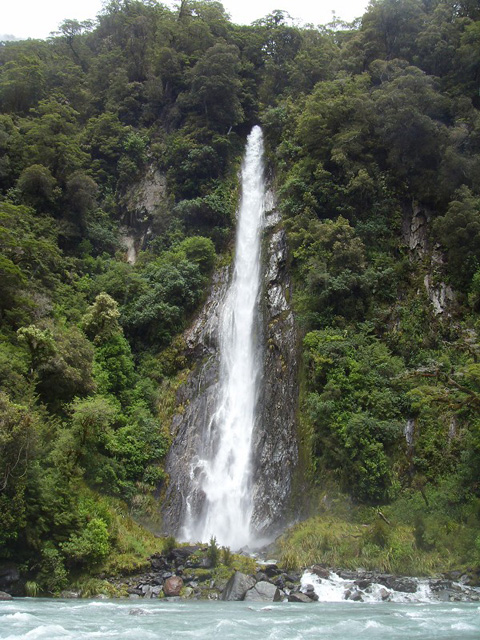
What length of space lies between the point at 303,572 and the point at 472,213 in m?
15.3

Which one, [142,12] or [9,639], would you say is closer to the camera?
[9,639]

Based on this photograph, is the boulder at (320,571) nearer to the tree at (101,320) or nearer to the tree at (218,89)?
the tree at (101,320)

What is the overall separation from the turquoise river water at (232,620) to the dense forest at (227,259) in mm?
2393

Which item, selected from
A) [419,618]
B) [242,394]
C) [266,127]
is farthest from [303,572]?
[266,127]

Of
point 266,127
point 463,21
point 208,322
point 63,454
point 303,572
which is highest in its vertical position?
point 463,21

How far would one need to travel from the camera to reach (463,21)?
91.1ft

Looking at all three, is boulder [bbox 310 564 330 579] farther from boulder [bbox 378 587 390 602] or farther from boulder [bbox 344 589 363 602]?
boulder [bbox 378 587 390 602]

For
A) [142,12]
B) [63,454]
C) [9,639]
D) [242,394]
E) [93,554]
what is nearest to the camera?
[9,639]

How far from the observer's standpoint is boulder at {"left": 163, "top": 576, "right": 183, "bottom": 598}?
42.0 feet

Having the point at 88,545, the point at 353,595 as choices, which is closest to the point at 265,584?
the point at 353,595

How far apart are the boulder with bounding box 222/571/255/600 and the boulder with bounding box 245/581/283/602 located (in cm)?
13

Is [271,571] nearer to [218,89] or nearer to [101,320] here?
[101,320]

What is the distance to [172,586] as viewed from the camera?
12.9 meters

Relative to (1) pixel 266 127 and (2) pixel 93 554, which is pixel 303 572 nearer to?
(2) pixel 93 554
